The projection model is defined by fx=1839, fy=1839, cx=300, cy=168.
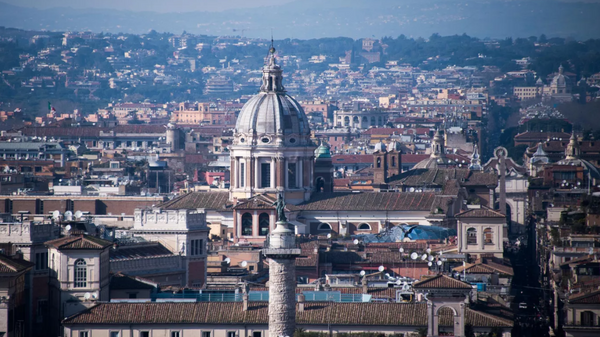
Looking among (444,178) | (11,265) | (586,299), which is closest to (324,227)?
(444,178)

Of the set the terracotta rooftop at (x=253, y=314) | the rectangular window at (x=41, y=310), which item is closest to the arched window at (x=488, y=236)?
the terracotta rooftop at (x=253, y=314)

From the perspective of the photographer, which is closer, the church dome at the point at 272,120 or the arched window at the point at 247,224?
the arched window at the point at 247,224

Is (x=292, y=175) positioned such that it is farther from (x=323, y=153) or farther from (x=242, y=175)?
(x=323, y=153)

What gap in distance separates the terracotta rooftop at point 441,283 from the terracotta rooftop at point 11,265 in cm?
990

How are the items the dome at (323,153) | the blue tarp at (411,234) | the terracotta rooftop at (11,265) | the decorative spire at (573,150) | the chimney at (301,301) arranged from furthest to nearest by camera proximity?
1. the decorative spire at (573,150)
2. the dome at (323,153)
3. the blue tarp at (411,234)
4. the terracotta rooftop at (11,265)
5. the chimney at (301,301)

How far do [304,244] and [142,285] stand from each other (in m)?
17.4

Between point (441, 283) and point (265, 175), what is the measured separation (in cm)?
3723

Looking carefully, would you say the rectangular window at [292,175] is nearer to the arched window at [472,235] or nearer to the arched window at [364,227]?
the arched window at [364,227]

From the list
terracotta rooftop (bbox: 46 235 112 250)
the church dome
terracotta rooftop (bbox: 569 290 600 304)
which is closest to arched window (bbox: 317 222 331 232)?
the church dome

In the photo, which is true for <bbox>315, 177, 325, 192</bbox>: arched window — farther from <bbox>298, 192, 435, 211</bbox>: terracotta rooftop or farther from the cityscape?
<bbox>298, 192, 435, 211</bbox>: terracotta rooftop

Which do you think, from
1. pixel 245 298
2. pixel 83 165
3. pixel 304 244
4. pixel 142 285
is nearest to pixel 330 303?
pixel 245 298

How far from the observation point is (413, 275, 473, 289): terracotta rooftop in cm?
4450

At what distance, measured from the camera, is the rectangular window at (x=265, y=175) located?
81.5 metres

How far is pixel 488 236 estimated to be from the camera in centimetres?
6562
